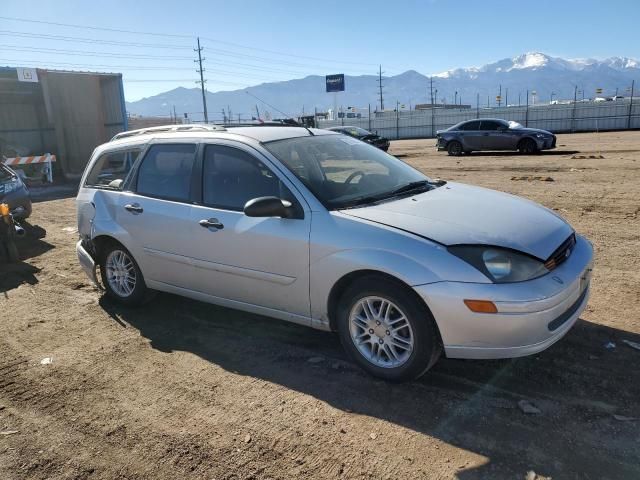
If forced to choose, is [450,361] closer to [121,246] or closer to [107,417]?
[107,417]

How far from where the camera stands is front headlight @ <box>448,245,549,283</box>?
10.4 ft

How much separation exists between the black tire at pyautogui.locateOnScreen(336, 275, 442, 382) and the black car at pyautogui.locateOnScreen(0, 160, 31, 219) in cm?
770

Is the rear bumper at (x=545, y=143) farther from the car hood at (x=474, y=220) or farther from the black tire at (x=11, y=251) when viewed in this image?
the black tire at (x=11, y=251)

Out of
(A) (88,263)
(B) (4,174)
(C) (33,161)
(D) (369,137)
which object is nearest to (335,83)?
(D) (369,137)

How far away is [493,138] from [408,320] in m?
19.2

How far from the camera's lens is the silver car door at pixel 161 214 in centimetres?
455

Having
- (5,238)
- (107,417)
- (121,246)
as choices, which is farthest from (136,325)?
(5,238)

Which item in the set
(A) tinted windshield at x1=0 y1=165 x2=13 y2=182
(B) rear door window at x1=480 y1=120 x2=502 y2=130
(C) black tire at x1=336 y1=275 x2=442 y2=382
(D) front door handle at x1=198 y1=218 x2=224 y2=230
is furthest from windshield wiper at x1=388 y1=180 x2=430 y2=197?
(B) rear door window at x1=480 y1=120 x2=502 y2=130

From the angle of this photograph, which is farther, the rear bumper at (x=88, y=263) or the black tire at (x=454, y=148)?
the black tire at (x=454, y=148)

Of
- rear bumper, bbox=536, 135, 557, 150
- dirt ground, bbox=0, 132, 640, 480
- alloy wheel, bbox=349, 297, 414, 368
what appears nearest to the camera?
dirt ground, bbox=0, 132, 640, 480

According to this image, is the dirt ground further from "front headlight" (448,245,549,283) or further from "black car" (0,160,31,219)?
"black car" (0,160,31,219)

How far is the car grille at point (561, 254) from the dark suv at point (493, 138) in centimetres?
1763

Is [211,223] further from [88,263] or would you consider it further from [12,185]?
[12,185]

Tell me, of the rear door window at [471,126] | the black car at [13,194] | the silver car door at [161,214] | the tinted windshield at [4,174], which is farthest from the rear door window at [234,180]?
the rear door window at [471,126]
